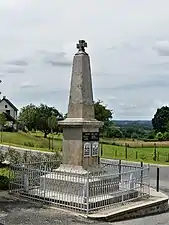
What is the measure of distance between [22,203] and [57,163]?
509 cm

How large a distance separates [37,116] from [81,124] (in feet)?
192

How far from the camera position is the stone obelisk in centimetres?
1496

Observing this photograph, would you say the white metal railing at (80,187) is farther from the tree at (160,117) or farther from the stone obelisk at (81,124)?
the tree at (160,117)

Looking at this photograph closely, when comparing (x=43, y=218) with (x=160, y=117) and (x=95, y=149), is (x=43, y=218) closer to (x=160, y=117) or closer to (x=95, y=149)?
(x=95, y=149)

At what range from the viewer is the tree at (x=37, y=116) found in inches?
2798

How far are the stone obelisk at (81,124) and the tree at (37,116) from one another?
2070 inches

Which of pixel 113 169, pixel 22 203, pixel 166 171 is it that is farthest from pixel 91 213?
pixel 166 171

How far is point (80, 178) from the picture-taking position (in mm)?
13953

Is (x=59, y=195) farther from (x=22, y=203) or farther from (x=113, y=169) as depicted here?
(x=113, y=169)

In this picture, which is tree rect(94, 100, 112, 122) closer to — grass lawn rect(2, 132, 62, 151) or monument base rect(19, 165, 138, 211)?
grass lawn rect(2, 132, 62, 151)

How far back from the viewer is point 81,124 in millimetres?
14789

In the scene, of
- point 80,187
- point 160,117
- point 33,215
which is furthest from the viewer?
point 160,117

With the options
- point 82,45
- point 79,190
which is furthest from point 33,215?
point 82,45

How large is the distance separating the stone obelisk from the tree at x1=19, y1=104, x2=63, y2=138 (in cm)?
5258
